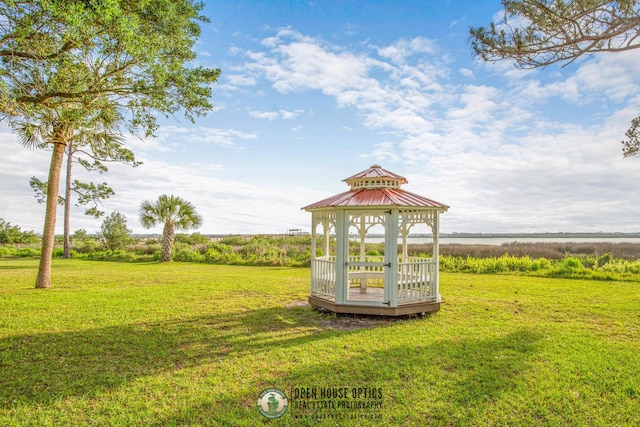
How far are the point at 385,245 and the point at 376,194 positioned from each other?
3.61 feet

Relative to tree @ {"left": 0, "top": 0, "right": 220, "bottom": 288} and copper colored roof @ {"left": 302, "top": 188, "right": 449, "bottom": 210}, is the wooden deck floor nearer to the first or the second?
copper colored roof @ {"left": 302, "top": 188, "right": 449, "bottom": 210}

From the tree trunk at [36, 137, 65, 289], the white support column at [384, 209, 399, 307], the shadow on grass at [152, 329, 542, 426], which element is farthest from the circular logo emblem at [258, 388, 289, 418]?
the tree trunk at [36, 137, 65, 289]

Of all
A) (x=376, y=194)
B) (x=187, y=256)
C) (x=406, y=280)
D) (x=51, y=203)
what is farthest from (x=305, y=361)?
(x=187, y=256)

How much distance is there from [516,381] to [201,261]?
61.7 feet

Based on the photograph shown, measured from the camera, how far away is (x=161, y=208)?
21.1m

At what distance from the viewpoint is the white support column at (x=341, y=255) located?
721 centimetres

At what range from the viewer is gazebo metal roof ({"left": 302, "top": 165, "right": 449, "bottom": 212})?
7035mm

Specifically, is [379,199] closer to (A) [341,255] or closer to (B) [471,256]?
(A) [341,255]

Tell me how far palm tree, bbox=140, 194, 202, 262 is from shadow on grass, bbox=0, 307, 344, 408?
15489 mm

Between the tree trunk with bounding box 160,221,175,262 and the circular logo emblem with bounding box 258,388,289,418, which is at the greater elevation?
the tree trunk with bounding box 160,221,175,262

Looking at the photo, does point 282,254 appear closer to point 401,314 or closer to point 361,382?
point 401,314

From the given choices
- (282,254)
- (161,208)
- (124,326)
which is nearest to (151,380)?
(124,326)

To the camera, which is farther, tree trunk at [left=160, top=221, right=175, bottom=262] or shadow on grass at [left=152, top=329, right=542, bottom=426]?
tree trunk at [left=160, top=221, right=175, bottom=262]

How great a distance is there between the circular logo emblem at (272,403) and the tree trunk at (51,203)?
9.71 metres
